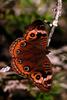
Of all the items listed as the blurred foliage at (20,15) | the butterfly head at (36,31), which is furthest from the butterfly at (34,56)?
the blurred foliage at (20,15)

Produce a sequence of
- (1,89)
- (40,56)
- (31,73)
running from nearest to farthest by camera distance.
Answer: (31,73) < (40,56) < (1,89)

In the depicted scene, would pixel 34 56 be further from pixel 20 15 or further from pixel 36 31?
pixel 20 15

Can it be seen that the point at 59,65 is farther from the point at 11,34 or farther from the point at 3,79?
the point at 11,34

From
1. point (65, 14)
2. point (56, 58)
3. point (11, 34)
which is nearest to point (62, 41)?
point (65, 14)

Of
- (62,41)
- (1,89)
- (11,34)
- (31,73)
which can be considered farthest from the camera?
(62,41)

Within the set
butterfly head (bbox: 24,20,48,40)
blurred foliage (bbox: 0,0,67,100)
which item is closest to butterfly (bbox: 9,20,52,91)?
butterfly head (bbox: 24,20,48,40)

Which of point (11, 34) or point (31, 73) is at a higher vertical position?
point (31, 73)

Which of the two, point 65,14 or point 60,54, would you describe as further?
point 65,14

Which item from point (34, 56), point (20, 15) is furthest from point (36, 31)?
point (20, 15)

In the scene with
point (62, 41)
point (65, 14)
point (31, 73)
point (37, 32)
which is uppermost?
point (37, 32)
